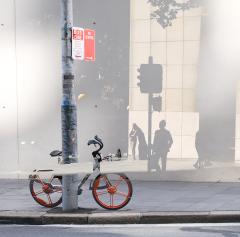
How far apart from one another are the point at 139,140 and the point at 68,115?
3969mm

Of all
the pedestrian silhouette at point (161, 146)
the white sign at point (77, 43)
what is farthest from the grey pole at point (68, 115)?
the pedestrian silhouette at point (161, 146)

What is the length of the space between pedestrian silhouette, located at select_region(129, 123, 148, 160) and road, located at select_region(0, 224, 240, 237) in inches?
171

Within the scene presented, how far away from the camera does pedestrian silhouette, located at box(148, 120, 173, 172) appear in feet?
40.6

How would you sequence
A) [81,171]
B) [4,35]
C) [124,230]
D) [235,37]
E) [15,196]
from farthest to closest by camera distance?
[4,35], [235,37], [15,196], [81,171], [124,230]

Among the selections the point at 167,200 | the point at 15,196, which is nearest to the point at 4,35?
the point at 15,196

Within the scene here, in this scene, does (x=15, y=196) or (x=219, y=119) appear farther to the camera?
(x=219, y=119)

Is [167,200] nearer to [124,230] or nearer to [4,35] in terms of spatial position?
[124,230]

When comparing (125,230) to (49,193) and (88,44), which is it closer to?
(49,193)

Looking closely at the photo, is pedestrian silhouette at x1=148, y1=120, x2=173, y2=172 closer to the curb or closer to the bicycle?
the bicycle

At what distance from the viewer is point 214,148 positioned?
12242mm

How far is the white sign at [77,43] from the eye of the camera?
28.7ft

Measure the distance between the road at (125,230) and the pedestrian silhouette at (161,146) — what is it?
4.25 meters

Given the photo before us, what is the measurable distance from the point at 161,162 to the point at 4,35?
4.60 meters

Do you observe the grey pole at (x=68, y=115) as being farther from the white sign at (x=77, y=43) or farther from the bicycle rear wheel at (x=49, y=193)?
the bicycle rear wheel at (x=49, y=193)
